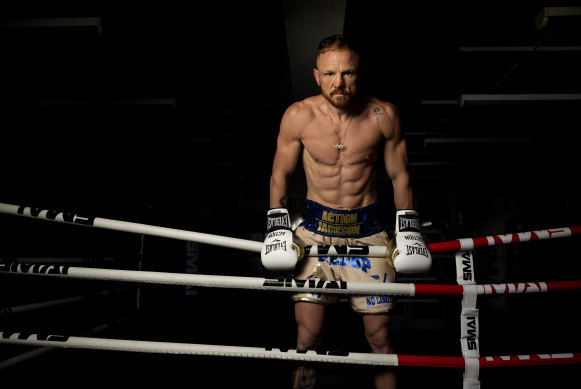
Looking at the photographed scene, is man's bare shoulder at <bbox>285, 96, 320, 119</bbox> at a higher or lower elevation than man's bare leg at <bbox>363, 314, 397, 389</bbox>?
higher

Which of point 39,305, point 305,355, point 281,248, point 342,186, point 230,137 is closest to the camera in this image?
point 305,355

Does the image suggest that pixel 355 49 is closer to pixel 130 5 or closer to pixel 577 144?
pixel 130 5

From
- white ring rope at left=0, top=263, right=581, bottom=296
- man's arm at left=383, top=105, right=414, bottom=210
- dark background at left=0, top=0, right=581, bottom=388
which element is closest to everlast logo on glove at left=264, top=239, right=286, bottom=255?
white ring rope at left=0, top=263, right=581, bottom=296

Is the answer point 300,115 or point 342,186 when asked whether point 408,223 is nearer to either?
point 342,186

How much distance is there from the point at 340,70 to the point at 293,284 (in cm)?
79

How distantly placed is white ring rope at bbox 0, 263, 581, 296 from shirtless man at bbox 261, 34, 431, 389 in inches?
6.7

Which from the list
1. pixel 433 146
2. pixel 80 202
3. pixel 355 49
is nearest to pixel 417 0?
pixel 355 49

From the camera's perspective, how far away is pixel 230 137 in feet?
18.8

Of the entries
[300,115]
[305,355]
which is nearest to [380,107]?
[300,115]

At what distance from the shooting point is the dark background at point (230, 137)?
265 centimetres

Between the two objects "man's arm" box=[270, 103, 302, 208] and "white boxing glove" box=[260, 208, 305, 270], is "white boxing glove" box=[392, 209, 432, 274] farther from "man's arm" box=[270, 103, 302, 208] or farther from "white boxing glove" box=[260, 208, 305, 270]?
"man's arm" box=[270, 103, 302, 208]

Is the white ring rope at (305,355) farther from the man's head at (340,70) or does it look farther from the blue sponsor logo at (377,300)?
the man's head at (340,70)

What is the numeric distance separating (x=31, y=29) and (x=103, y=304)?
2574 mm

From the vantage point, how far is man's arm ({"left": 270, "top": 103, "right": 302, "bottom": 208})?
1.47 metres
